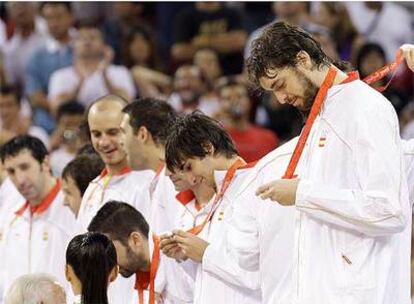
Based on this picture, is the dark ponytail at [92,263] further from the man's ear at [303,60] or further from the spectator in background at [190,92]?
the spectator in background at [190,92]

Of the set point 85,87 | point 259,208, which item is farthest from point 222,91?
point 259,208

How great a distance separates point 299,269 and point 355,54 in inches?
287

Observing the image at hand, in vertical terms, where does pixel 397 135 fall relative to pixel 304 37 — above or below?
below

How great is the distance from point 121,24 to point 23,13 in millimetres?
1101

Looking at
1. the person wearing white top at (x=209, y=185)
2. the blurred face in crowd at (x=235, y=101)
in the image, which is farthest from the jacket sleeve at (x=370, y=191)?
the blurred face in crowd at (x=235, y=101)

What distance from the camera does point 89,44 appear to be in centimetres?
1337

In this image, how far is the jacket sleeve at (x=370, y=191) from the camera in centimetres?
606

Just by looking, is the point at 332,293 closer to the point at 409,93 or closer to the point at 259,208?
the point at 259,208

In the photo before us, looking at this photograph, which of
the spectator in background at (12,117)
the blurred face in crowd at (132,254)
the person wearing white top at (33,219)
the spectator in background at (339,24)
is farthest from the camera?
the spectator in background at (339,24)

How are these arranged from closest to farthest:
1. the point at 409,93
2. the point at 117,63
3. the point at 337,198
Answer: the point at 337,198, the point at 409,93, the point at 117,63

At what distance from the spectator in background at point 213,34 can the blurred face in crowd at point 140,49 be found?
40cm

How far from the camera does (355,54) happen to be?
1334cm

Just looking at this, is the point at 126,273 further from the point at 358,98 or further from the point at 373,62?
the point at 373,62

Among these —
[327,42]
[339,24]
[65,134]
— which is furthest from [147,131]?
[339,24]
